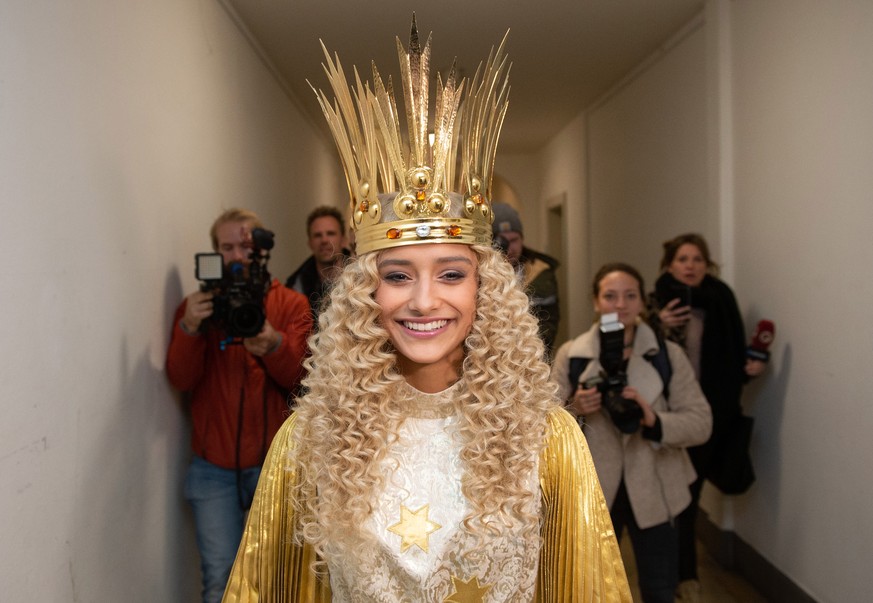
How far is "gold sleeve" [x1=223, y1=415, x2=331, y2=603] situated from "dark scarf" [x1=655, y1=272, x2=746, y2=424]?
240 cm

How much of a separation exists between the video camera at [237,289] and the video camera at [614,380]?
3.54 feet

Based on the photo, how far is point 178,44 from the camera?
123 inches

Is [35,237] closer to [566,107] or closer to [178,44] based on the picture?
[178,44]

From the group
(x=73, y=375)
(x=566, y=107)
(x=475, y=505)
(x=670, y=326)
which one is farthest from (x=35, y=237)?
(x=566, y=107)

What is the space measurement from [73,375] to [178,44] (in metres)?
1.60

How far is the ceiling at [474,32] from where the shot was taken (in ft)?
13.8

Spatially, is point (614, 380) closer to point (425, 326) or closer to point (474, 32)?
point (425, 326)

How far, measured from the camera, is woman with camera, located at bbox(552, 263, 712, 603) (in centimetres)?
256

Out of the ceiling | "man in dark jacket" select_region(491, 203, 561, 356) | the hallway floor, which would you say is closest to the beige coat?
"man in dark jacket" select_region(491, 203, 561, 356)

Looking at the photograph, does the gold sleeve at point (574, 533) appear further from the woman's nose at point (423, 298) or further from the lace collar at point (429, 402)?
the woman's nose at point (423, 298)

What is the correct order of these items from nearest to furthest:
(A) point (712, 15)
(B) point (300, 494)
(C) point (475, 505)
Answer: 1. (C) point (475, 505)
2. (B) point (300, 494)
3. (A) point (712, 15)

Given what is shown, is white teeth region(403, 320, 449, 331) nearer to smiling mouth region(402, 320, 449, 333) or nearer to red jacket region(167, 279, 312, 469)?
smiling mouth region(402, 320, 449, 333)

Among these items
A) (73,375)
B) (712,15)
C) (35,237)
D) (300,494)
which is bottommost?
(300,494)

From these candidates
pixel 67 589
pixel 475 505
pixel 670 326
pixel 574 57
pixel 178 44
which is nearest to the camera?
pixel 475 505
